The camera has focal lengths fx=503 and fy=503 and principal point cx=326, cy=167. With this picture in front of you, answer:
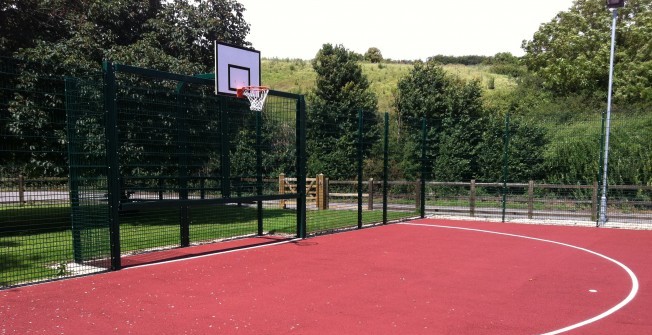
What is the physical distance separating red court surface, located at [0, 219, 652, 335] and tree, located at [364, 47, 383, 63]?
64.5 metres

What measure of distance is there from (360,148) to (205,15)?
25.3 feet

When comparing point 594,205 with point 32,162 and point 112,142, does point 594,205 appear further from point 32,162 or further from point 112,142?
point 32,162

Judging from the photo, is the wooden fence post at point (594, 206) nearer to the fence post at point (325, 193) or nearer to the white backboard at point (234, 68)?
the fence post at point (325, 193)

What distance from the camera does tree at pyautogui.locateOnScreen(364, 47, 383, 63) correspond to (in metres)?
72.4

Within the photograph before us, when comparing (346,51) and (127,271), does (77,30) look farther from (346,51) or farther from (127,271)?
(346,51)

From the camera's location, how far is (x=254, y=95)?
33.3 ft

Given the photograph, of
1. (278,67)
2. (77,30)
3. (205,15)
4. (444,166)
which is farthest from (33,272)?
(278,67)

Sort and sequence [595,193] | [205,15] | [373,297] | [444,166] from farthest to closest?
[444,166], [205,15], [595,193], [373,297]

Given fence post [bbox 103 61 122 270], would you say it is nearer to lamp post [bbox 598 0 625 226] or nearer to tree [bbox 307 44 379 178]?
tree [bbox 307 44 379 178]

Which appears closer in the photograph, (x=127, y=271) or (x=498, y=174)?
(x=127, y=271)

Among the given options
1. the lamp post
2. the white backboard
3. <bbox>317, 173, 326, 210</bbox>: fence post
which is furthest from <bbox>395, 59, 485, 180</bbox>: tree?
the white backboard

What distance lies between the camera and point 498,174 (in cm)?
1747

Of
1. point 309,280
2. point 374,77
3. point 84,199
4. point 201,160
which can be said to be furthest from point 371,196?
point 374,77

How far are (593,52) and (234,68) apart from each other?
2668 cm
